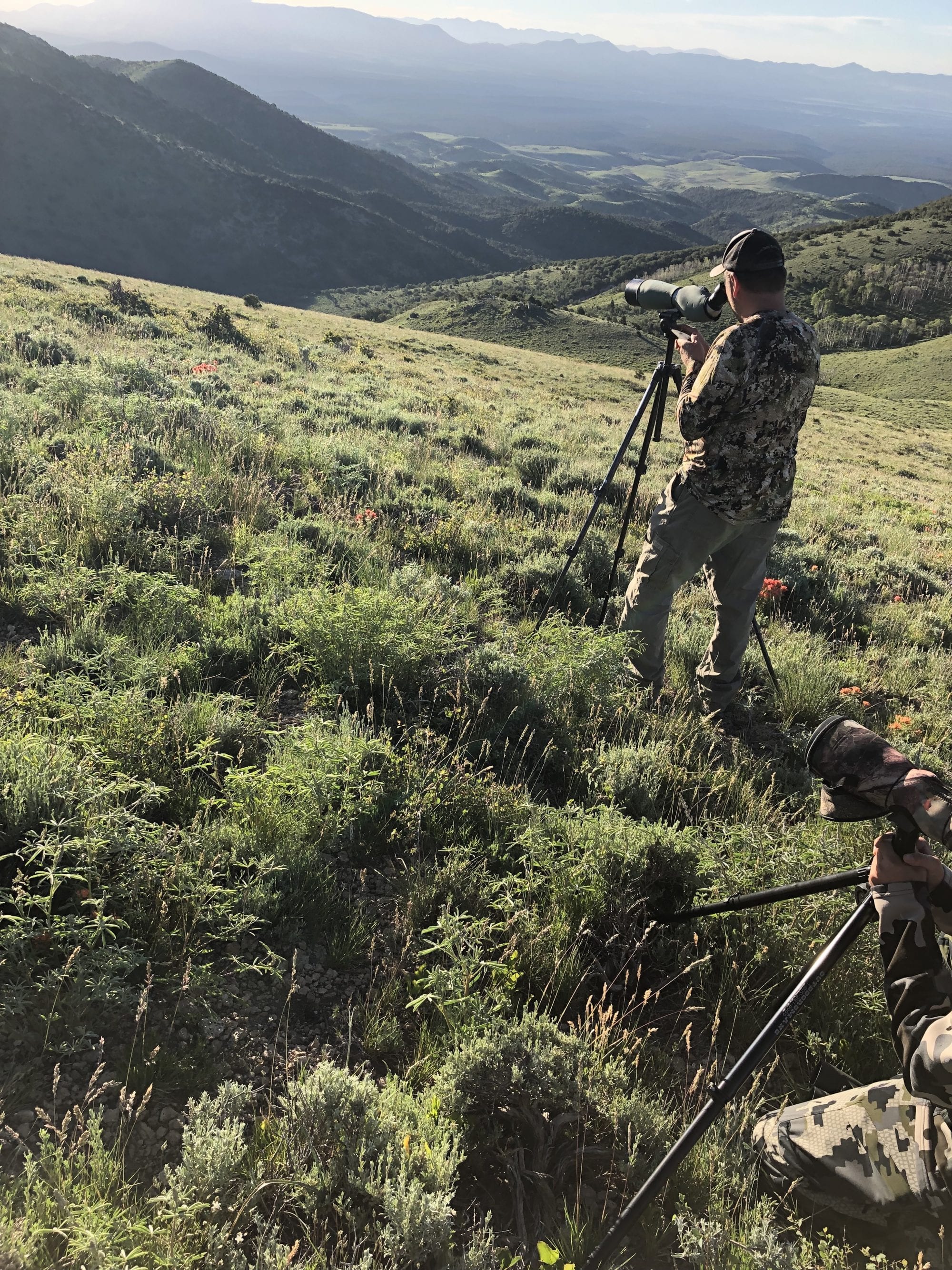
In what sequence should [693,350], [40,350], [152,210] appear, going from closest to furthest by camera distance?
1. [693,350]
2. [40,350]
3. [152,210]

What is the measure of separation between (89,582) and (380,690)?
181 centimetres

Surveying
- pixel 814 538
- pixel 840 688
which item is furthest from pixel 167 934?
pixel 814 538

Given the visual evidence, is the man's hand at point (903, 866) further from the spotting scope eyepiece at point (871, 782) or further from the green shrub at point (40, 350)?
the green shrub at point (40, 350)

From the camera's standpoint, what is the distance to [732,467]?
416cm

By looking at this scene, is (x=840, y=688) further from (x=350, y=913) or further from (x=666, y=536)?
(x=350, y=913)

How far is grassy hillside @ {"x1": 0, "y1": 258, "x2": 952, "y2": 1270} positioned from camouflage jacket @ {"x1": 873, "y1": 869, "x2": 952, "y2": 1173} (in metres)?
0.60

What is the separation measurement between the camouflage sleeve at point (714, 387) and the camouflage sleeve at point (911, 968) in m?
2.91

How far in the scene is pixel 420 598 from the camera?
191 inches

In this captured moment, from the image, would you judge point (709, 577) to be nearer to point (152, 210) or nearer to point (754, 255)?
point (754, 255)

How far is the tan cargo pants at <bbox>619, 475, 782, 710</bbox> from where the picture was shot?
442cm

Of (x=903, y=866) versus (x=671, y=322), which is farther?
(x=671, y=322)

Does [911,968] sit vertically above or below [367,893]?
above

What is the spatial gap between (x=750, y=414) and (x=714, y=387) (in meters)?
0.28

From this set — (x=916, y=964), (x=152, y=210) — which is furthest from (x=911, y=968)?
(x=152, y=210)
